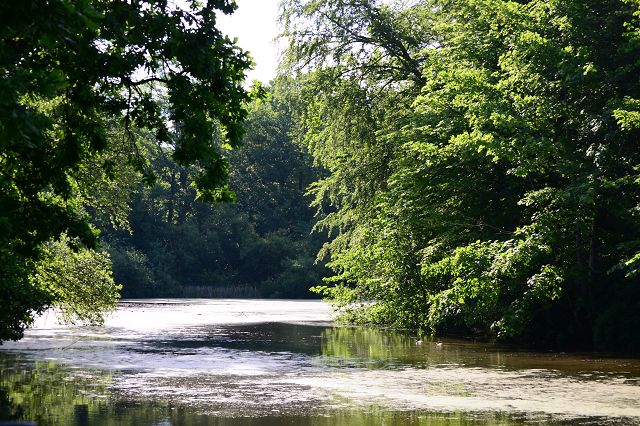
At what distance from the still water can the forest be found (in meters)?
1.46

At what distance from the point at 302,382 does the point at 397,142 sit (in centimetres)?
1316

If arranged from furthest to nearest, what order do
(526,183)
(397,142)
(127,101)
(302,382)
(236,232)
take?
(236,232) → (397,142) → (526,183) → (302,382) → (127,101)

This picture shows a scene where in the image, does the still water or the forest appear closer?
the forest

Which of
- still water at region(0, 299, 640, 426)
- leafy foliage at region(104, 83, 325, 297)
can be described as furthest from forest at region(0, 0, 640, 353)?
leafy foliage at region(104, 83, 325, 297)

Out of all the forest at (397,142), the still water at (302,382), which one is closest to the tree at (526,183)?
the forest at (397,142)

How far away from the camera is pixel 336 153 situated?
32250 millimetres

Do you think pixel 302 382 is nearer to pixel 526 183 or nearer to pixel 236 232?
pixel 526 183

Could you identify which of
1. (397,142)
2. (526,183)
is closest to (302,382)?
(526,183)

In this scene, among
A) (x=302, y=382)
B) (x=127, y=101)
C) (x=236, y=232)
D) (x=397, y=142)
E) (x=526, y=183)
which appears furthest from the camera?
(x=236, y=232)

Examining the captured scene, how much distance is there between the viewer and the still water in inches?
474

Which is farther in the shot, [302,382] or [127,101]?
[302,382]

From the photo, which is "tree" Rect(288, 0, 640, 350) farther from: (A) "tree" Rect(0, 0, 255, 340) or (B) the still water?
(A) "tree" Rect(0, 0, 255, 340)

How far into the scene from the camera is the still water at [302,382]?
12039 millimetres

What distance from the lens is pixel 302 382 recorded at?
1567 cm
